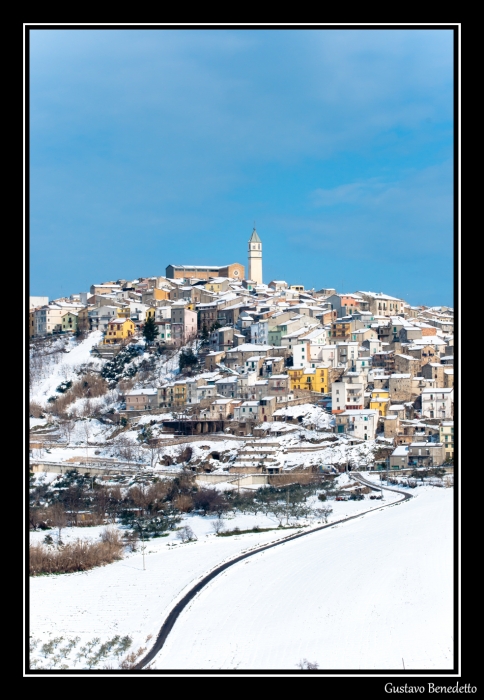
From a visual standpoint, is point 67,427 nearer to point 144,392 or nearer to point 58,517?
point 144,392

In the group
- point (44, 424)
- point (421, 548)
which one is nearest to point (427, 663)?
point (421, 548)

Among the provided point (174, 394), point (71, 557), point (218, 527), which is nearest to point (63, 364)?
point (174, 394)

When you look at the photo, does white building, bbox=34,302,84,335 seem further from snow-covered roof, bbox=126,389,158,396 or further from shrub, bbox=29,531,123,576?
shrub, bbox=29,531,123,576

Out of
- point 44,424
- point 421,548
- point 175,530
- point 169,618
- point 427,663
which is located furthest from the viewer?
point 44,424

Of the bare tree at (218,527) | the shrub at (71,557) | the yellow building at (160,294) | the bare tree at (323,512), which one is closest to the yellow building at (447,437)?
the bare tree at (323,512)
